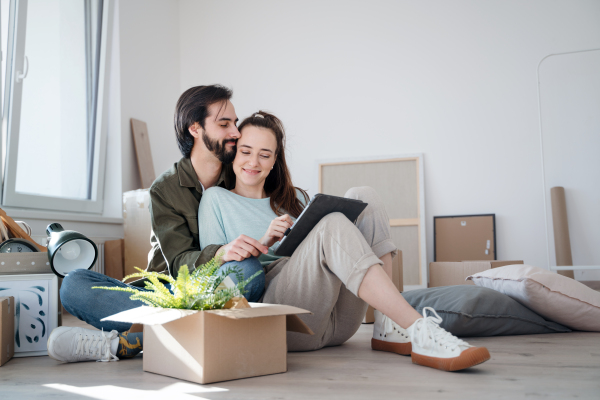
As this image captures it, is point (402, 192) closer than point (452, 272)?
No

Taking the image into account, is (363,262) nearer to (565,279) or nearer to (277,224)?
(277,224)

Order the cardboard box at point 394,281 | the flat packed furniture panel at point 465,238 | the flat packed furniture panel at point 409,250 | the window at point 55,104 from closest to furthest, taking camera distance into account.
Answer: the cardboard box at point 394,281 → the window at point 55,104 → the flat packed furniture panel at point 465,238 → the flat packed furniture panel at point 409,250

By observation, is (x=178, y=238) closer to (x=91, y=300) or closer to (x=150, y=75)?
(x=91, y=300)

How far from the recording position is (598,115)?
3998 mm

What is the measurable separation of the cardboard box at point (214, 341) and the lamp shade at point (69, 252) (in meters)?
0.58

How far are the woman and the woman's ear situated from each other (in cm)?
17

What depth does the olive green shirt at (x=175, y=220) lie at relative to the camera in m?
1.78

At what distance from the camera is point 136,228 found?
363 centimetres

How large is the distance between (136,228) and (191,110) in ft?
5.93

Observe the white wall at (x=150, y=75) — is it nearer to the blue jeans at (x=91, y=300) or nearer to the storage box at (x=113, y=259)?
the storage box at (x=113, y=259)

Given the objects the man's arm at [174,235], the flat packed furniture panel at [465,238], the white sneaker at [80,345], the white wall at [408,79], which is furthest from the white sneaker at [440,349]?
the white wall at [408,79]

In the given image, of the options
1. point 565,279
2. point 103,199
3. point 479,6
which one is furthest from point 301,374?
point 479,6

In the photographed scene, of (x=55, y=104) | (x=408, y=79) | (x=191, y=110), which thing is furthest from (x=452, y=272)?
(x=55, y=104)

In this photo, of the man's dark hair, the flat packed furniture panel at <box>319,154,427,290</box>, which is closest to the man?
the man's dark hair
